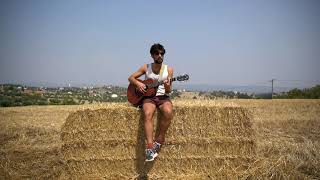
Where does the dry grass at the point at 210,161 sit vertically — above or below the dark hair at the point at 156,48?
below

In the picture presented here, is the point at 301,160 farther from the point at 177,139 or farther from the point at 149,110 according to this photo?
the point at 149,110

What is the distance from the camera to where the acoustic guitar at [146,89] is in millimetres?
6738

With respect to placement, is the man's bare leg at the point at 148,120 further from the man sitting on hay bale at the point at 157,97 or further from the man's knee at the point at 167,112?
the man's knee at the point at 167,112

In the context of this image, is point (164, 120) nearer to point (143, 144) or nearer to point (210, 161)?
point (143, 144)

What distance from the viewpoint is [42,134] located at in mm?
11023

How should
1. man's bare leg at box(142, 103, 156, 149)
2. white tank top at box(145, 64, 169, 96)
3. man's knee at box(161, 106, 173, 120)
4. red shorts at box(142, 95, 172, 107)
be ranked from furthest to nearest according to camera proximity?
white tank top at box(145, 64, 169, 96) < red shorts at box(142, 95, 172, 107) < man's knee at box(161, 106, 173, 120) < man's bare leg at box(142, 103, 156, 149)

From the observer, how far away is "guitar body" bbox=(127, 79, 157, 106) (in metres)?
6.82

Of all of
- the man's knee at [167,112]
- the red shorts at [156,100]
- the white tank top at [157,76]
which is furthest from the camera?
the white tank top at [157,76]

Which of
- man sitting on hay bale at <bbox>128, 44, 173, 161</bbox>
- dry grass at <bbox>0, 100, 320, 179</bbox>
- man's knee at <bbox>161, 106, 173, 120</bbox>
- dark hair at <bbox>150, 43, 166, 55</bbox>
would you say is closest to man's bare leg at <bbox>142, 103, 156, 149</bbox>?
man sitting on hay bale at <bbox>128, 44, 173, 161</bbox>

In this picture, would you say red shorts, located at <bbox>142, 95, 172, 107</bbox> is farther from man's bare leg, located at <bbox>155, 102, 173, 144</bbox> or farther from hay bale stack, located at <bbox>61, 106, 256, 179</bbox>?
hay bale stack, located at <bbox>61, 106, 256, 179</bbox>

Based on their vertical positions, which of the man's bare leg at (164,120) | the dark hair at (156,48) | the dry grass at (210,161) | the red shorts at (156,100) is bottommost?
the dry grass at (210,161)

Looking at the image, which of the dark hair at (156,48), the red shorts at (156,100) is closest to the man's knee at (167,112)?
the red shorts at (156,100)

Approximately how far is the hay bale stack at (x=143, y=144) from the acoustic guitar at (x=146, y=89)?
0.22m

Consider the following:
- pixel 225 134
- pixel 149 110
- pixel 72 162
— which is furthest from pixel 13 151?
pixel 225 134
